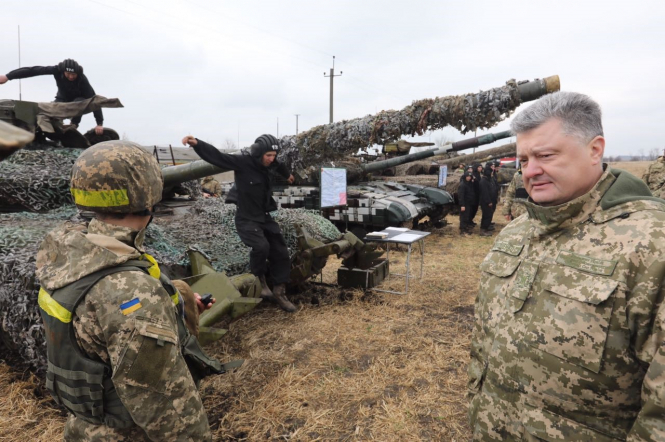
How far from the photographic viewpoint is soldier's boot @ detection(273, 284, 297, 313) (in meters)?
5.46

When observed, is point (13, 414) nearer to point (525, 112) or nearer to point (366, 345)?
point (366, 345)

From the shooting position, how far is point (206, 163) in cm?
470

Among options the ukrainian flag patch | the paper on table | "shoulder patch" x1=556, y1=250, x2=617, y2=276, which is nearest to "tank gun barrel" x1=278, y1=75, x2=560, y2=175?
"shoulder patch" x1=556, y1=250, x2=617, y2=276

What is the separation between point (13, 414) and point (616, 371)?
157 inches

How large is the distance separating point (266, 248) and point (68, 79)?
3.10 m

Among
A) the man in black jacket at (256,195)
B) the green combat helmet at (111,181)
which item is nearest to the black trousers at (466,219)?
the man in black jacket at (256,195)

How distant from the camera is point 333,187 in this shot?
8.88m

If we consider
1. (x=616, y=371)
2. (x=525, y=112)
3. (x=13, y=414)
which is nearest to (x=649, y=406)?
(x=616, y=371)

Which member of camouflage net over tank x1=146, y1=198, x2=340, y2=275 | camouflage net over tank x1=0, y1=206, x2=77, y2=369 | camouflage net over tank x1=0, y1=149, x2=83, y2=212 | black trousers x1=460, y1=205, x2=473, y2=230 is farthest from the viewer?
black trousers x1=460, y1=205, x2=473, y2=230

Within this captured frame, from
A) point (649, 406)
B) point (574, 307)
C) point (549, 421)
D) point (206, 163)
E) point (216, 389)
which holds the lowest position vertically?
point (216, 389)

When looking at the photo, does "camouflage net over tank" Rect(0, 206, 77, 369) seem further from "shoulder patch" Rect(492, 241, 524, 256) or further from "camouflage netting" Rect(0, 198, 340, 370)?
"shoulder patch" Rect(492, 241, 524, 256)

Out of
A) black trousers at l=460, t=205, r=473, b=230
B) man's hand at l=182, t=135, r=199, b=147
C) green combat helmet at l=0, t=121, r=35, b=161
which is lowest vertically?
black trousers at l=460, t=205, r=473, b=230

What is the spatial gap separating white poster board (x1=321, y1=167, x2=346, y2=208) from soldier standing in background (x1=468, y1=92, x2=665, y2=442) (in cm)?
705

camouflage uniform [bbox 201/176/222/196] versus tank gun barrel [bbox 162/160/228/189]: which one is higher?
tank gun barrel [bbox 162/160/228/189]
